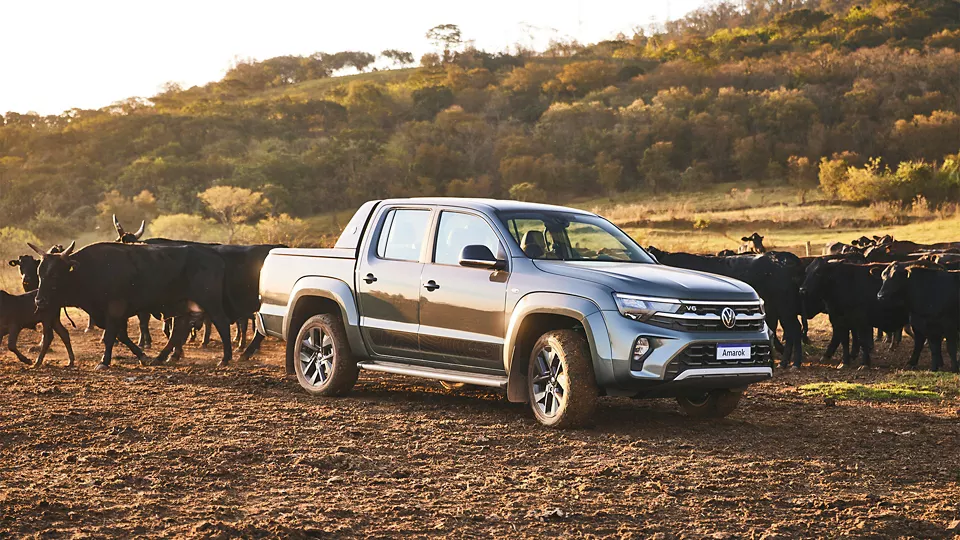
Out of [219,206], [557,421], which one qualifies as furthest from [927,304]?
[219,206]

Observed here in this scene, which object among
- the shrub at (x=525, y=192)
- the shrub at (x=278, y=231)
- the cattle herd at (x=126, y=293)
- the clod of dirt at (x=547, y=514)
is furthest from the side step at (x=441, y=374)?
the shrub at (x=525, y=192)

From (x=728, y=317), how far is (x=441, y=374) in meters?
2.69

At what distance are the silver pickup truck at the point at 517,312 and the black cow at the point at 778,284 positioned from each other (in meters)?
6.22

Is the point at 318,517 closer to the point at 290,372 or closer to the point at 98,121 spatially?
the point at 290,372

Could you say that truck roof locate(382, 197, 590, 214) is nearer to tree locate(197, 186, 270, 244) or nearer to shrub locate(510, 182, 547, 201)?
tree locate(197, 186, 270, 244)

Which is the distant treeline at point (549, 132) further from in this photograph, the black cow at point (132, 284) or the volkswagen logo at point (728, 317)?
the volkswagen logo at point (728, 317)

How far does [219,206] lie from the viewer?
227ft

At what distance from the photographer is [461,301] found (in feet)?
32.1

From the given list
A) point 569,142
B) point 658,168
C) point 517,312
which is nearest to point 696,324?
point 517,312

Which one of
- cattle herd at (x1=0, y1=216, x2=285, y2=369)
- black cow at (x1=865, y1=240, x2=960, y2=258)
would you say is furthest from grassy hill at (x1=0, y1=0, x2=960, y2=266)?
cattle herd at (x1=0, y1=216, x2=285, y2=369)

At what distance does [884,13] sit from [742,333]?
110225mm

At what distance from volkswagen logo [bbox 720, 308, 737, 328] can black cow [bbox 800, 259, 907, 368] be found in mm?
7354

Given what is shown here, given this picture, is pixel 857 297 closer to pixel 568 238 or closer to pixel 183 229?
pixel 568 238

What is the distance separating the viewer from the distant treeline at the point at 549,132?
75.7 m
